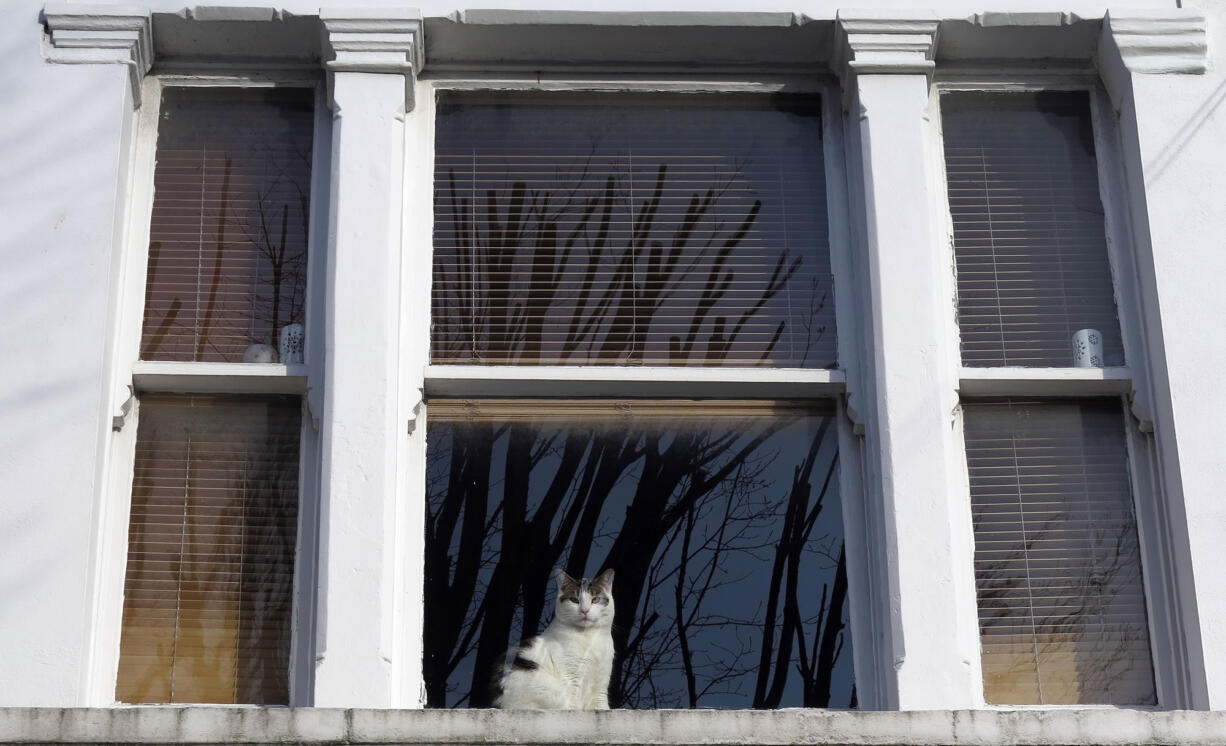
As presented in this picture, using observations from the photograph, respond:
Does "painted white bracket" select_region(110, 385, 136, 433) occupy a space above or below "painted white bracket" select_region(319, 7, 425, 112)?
below

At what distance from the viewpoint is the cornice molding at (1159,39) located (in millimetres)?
6266

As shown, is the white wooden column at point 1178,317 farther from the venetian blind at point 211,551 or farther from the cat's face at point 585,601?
the venetian blind at point 211,551

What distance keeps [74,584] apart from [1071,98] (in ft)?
11.4

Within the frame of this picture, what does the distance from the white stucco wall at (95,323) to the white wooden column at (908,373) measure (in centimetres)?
5

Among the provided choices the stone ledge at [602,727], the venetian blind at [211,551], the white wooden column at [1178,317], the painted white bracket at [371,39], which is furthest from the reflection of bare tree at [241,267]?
the white wooden column at [1178,317]

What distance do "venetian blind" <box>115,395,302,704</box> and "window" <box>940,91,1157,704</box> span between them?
6.66 ft

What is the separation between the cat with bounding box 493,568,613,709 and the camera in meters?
5.58

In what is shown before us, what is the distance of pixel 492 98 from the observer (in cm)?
650

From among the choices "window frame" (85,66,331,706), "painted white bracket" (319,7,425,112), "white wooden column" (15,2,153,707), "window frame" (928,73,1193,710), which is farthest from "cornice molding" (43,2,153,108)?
"window frame" (928,73,1193,710)

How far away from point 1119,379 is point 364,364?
7.36ft

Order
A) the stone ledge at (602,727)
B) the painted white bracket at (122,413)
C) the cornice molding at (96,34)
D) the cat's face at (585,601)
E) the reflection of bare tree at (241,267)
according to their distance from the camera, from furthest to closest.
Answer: the cornice molding at (96,34) < the reflection of bare tree at (241,267) < the painted white bracket at (122,413) < the cat's face at (585,601) < the stone ledge at (602,727)

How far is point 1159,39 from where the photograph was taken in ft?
20.7

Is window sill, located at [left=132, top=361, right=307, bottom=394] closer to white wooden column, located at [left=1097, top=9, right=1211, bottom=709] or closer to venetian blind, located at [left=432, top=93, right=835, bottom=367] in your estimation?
venetian blind, located at [left=432, top=93, right=835, bottom=367]

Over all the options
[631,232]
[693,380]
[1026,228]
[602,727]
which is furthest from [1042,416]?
[602,727]
